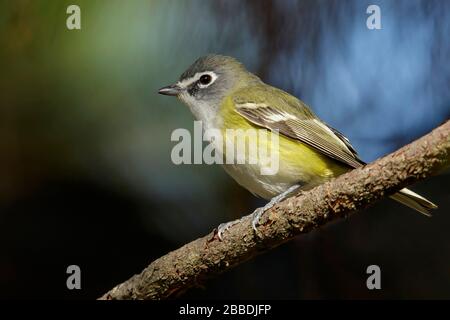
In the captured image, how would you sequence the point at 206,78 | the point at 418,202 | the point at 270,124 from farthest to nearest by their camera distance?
the point at 206,78, the point at 270,124, the point at 418,202

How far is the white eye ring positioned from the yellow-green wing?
141 mm

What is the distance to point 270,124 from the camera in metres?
2.55

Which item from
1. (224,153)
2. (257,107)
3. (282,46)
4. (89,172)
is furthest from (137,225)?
(282,46)

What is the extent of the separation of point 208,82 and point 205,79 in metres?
0.05

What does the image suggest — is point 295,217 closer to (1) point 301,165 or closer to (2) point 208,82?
(1) point 301,165

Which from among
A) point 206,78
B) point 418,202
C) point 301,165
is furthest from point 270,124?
point 418,202

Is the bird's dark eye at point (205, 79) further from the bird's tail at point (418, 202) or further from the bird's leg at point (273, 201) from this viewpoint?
the bird's tail at point (418, 202)

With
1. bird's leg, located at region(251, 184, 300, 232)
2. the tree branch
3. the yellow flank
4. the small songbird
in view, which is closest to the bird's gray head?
the small songbird

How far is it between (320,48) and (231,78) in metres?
0.81

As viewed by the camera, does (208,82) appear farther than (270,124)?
Yes

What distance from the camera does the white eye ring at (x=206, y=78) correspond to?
2.68 m

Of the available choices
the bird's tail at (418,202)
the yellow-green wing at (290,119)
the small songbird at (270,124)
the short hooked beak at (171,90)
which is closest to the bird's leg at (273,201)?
the small songbird at (270,124)

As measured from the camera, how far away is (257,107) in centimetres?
264

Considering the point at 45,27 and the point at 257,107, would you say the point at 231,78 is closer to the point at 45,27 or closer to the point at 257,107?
the point at 257,107
